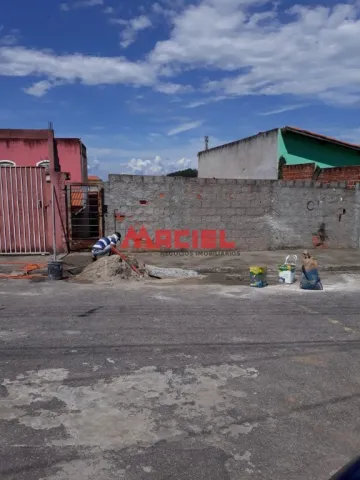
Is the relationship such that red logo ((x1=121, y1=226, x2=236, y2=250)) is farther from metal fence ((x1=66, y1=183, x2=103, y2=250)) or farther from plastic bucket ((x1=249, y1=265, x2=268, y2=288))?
plastic bucket ((x1=249, y1=265, x2=268, y2=288))

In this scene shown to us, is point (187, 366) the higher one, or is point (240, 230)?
point (240, 230)

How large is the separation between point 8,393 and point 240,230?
989 centimetres

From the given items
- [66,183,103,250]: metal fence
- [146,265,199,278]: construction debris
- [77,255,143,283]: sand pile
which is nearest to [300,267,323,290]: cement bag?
[146,265,199,278]: construction debris

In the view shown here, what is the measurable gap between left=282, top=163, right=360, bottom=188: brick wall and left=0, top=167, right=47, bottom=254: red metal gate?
31.9 feet

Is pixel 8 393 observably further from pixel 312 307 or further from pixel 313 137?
pixel 313 137

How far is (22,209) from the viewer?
1119 cm

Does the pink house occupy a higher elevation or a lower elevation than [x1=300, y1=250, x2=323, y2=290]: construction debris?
higher

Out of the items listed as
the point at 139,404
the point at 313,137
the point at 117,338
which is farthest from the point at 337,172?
the point at 139,404

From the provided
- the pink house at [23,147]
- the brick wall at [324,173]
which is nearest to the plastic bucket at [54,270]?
the pink house at [23,147]

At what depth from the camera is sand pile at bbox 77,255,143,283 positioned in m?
8.69

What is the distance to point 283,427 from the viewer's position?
3.13 m

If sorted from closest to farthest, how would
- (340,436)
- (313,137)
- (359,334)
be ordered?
(340,436) → (359,334) → (313,137)

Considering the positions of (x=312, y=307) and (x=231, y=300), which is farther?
(x=231, y=300)

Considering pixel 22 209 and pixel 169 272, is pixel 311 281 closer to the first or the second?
pixel 169 272
